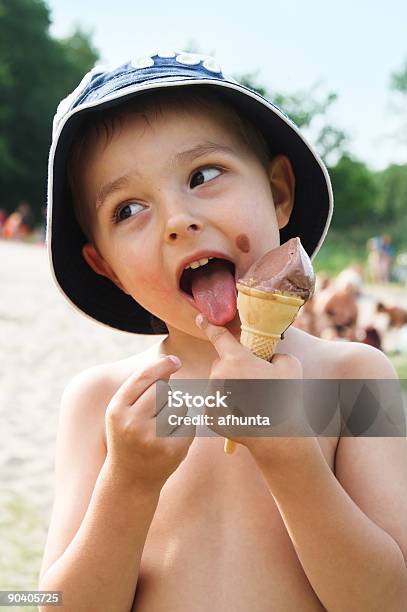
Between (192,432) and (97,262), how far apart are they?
0.61 m

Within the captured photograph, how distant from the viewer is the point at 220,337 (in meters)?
1.39

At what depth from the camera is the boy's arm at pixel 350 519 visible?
1.37 metres

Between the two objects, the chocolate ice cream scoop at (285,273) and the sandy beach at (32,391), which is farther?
the sandy beach at (32,391)

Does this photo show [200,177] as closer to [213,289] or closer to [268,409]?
[213,289]

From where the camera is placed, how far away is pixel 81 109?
5.19 ft

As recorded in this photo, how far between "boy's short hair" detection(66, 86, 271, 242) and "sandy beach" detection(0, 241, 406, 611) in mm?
506

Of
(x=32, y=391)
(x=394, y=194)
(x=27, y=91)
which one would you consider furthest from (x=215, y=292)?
(x=27, y=91)

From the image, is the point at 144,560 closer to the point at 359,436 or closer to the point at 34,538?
the point at 359,436

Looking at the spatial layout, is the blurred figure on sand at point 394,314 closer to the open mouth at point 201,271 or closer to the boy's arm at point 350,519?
the boy's arm at point 350,519

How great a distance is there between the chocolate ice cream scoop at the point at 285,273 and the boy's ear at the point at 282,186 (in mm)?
382

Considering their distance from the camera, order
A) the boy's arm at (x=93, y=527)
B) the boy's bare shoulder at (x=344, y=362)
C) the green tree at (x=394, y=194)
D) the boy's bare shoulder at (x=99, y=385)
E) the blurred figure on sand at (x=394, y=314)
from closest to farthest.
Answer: the boy's arm at (x=93, y=527) < the boy's bare shoulder at (x=344, y=362) < the boy's bare shoulder at (x=99, y=385) < the blurred figure on sand at (x=394, y=314) < the green tree at (x=394, y=194)

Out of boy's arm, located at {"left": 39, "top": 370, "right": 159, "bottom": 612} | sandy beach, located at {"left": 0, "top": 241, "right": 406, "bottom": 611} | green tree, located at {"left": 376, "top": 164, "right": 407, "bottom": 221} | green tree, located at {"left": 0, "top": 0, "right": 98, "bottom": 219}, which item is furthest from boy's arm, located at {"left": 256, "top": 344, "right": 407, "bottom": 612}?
green tree, located at {"left": 0, "top": 0, "right": 98, "bottom": 219}

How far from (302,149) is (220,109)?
244mm

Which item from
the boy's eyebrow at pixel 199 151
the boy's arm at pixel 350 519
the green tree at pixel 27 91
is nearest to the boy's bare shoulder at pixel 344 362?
the boy's arm at pixel 350 519
